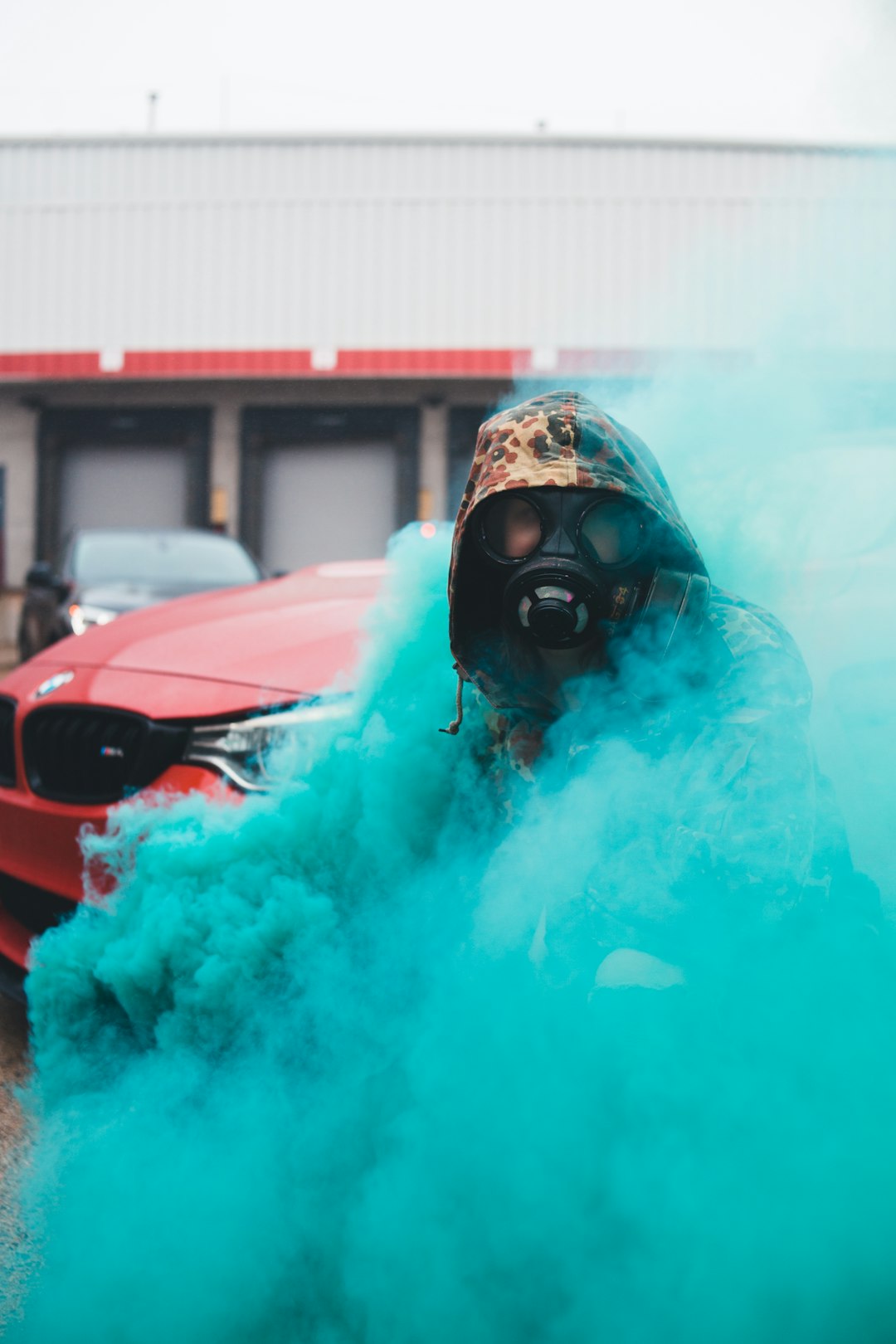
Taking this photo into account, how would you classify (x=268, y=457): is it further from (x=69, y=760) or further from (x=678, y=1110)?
(x=678, y=1110)

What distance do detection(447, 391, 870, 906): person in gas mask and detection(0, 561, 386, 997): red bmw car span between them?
0.79 m

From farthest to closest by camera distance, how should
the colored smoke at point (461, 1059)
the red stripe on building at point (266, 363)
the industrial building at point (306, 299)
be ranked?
the industrial building at point (306, 299) < the red stripe on building at point (266, 363) < the colored smoke at point (461, 1059)

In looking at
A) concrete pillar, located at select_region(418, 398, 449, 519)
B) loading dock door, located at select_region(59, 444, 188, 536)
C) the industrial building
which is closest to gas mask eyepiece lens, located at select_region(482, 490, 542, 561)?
the industrial building

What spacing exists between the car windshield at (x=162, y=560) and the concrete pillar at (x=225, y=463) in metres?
5.52

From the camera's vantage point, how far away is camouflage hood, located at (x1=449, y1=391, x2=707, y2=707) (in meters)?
1.55

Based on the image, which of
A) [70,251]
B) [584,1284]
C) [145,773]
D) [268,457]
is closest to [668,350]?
[145,773]

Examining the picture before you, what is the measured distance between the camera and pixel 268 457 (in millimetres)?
12562

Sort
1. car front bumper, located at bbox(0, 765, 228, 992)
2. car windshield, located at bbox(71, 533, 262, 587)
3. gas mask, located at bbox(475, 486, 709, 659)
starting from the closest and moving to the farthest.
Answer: gas mask, located at bbox(475, 486, 709, 659) < car front bumper, located at bbox(0, 765, 228, 992) < car windshield, located at bbox(71, 533, 262, 587)

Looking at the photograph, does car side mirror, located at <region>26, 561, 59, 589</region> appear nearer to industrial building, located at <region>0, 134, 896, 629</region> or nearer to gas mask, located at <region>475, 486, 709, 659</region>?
gas mask, located at <region>475, 486, 709, 659</region>

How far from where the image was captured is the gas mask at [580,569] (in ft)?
4.93

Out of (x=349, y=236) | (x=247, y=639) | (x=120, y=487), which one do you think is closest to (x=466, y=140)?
(x=349, y=236)

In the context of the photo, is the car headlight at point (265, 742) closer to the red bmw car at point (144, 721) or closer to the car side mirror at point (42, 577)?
the red bmw car at point (144, 721)

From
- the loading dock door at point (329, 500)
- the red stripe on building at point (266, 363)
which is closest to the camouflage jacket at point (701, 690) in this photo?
the red stripe on building at point (266, 363)

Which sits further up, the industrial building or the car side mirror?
the industrial building
